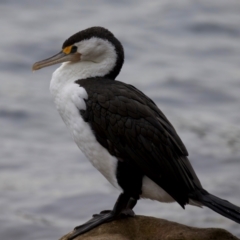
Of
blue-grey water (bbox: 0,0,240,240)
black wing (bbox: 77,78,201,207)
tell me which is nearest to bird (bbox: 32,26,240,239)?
black wing (bbox: 77,78,201,207)

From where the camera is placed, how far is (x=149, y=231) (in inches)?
271

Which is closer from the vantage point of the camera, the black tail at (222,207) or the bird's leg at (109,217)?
the black tail at (222,207)

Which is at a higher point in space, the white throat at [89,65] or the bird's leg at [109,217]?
the white throat at [89,65]

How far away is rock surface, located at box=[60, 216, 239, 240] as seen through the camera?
6.69m

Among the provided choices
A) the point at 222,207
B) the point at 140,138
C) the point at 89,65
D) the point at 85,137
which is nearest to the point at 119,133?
the point at 140,138

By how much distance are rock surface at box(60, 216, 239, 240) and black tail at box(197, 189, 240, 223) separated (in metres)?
0.20

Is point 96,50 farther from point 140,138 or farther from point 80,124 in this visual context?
point 140,138

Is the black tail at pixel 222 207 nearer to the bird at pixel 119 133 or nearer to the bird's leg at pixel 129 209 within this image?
the bird at pixel 119 133

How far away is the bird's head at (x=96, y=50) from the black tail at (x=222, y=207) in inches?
48.8

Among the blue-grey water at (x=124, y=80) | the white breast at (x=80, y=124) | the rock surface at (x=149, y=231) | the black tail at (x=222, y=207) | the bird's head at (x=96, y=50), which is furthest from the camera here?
the blue-grey water at (x=124, y=80)

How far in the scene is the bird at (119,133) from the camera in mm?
6770

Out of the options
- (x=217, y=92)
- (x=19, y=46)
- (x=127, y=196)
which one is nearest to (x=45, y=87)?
(x=19, y=46)

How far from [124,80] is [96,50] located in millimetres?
6396

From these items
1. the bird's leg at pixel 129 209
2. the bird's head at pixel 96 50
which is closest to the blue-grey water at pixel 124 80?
the bird's leg at pixel 129 209
